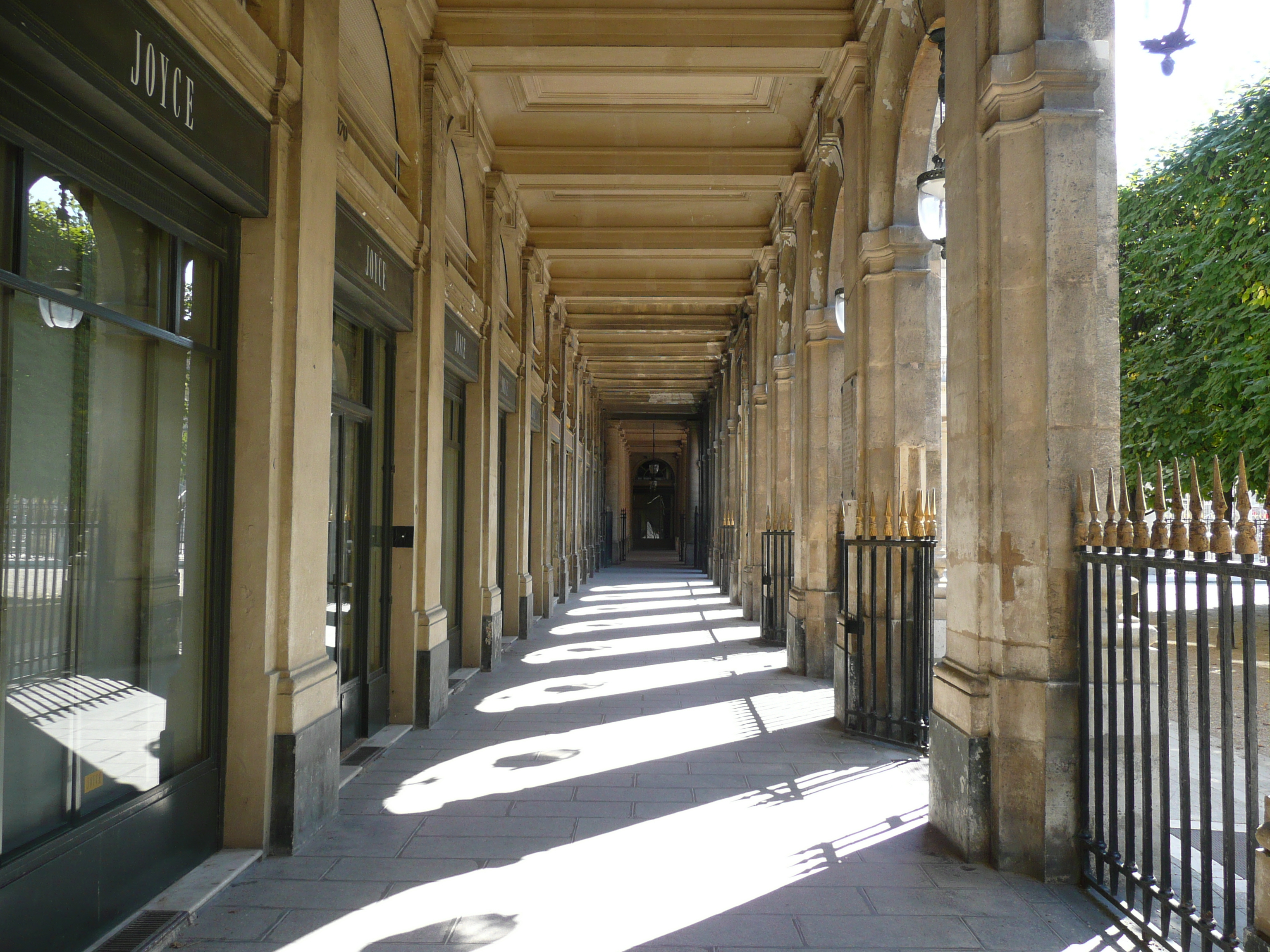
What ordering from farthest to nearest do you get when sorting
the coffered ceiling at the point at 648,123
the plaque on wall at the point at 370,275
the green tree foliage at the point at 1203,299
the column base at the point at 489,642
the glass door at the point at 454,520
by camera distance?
the green tree foliage at the point at 1203,299, the column base at the point at 489,642, the glass door at the point at 454,520, the coffered ceiling at the point at 648,123, the plaque on wall at the point at 370,275

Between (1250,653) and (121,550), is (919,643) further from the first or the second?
(121,550)

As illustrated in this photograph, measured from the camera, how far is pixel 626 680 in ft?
28.8

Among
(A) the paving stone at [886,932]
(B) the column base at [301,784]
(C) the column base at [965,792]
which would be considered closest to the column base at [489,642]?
(B) the column base at [301,784]

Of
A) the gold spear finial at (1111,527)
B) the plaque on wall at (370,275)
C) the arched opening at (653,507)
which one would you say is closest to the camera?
the gold spear finial at (1111,527)

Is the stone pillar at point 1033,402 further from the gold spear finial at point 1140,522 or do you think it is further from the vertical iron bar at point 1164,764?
the vertical iron bar at point 1164,764

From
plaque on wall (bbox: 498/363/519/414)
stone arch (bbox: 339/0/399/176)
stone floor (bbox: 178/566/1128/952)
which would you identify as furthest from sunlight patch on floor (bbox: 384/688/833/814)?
plaque on wall (bbox: 498/363/519/414)

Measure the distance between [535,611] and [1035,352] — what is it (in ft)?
36.7

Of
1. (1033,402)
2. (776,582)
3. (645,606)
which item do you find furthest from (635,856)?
(645,606)

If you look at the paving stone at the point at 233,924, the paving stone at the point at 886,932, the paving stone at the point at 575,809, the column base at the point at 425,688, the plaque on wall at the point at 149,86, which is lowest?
the paving stone at the point at 575,809

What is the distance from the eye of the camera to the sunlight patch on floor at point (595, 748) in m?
5.21

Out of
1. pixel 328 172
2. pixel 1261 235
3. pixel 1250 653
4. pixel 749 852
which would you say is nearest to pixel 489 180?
pixel 328 172

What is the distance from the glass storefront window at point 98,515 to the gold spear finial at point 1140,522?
152 inches

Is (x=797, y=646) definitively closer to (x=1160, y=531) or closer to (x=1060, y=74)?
(x=1160, y=531)

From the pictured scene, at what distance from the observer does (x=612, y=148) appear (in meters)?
9.98
